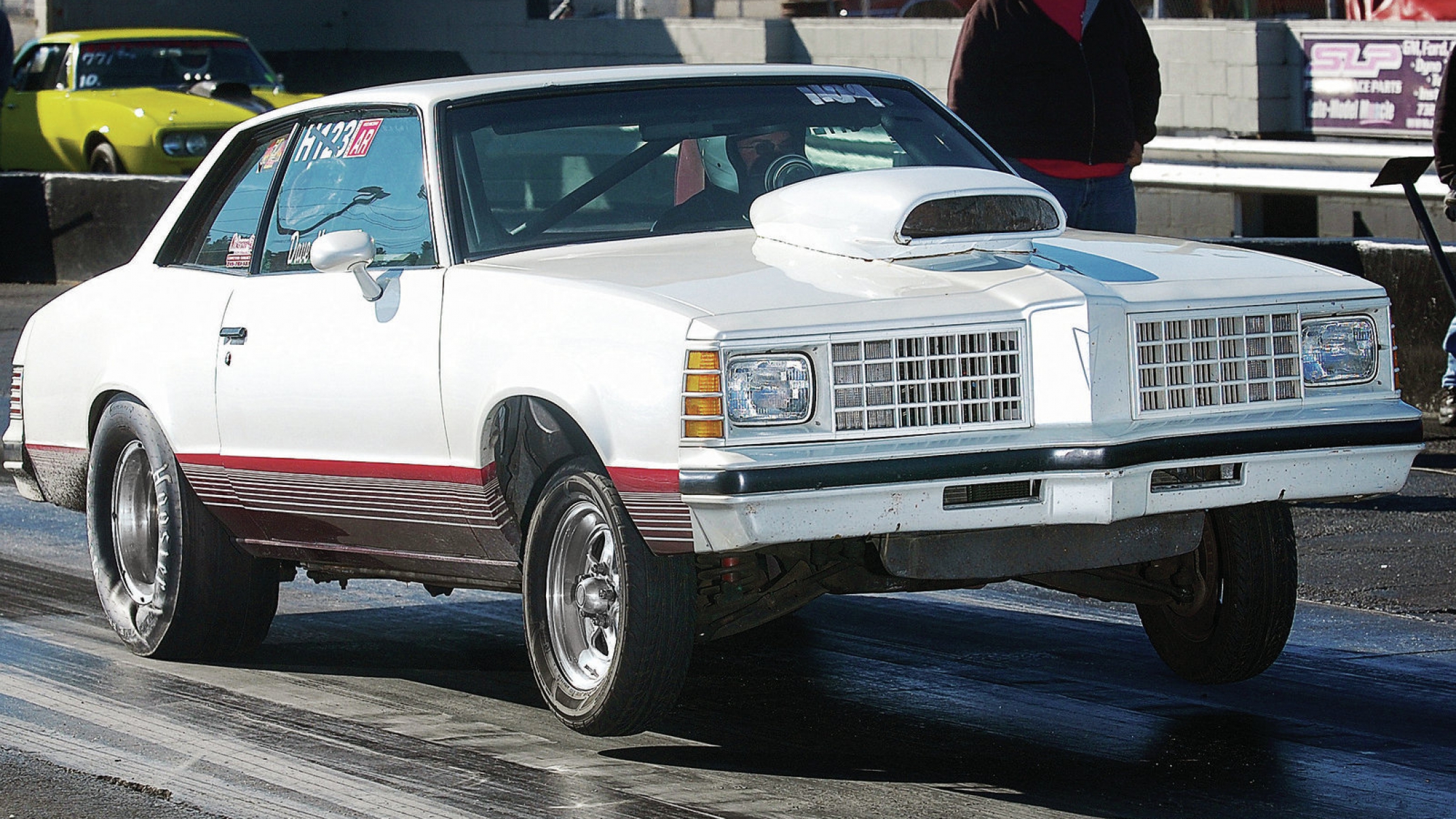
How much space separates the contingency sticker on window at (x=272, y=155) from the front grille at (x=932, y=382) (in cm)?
238

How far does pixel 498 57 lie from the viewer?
94.0ft

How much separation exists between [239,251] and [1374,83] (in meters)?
13.1

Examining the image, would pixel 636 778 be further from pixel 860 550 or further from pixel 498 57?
pixel 498 57

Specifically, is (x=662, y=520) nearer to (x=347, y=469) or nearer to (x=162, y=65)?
(x=347, y=469)

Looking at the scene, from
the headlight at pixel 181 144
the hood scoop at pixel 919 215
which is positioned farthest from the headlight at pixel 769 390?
the headlight at pixel 181 144

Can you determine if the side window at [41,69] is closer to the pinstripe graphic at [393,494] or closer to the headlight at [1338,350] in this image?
the pinstripe graphic at [393,494]

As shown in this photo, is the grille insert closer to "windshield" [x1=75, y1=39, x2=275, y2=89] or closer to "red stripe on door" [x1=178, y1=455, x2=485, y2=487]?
"red stripe on door" [x1=178, y1=455, x2=485, y2=487]

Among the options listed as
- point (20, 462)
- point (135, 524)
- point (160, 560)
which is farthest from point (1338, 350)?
point (20, 462)

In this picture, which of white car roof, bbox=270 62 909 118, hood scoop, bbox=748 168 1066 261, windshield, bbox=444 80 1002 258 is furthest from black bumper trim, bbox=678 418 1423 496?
white car roof, bbox=270 62 909 118

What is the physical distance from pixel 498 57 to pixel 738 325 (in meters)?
24.4

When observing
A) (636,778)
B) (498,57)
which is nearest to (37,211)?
(498,57)

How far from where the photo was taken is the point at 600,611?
16.8 feet

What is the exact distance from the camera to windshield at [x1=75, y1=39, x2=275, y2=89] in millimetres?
19984

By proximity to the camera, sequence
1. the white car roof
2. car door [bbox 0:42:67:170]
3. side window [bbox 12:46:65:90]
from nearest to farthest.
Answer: the white car roof, car door [bbox 0:42:67:170], side window [bbox 12:46:65:90]
